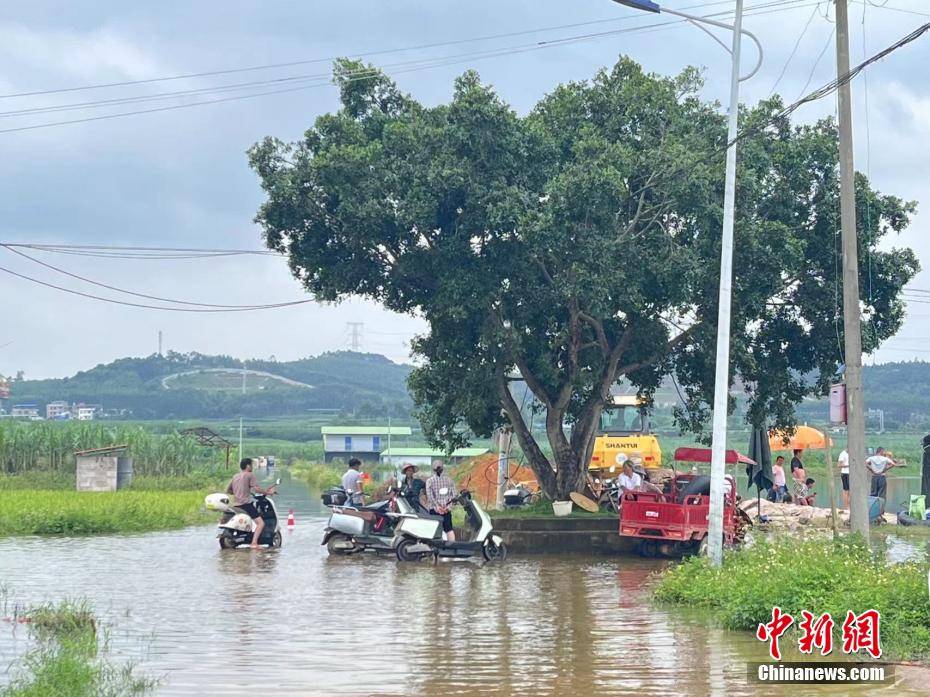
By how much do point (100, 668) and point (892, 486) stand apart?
53885 millimetres

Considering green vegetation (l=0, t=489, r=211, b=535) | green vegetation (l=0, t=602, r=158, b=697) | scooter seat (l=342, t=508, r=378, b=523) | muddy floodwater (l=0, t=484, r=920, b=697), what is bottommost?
muddy floodwater (l=0, t=484, r=920, b=697)

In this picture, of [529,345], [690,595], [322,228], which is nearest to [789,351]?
[529,345]

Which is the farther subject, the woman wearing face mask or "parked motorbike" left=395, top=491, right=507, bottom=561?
the woman wearing face mask

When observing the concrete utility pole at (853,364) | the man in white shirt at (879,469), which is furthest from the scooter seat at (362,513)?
the man in white shirt at (879,469)

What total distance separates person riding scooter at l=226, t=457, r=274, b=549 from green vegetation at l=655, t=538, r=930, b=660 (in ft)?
32.8

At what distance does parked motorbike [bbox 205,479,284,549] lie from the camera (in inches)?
979

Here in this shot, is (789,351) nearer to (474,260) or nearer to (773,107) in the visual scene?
(773,107)

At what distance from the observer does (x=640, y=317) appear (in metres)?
26.5

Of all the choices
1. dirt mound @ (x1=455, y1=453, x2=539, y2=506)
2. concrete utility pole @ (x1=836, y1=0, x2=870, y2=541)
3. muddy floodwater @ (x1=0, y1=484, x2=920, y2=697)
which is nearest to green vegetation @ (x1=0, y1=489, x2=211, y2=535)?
muddy floodwater @ (x1=0, y1=484, x2=920, y2=697)

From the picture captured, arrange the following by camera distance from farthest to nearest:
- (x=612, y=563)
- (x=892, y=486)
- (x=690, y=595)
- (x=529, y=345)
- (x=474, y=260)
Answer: (x=892, y=486) → (x=529, y=345) → (x=474, y=260) → (x=612, y=563) → (x=690, y=595)

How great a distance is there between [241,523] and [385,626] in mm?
10834

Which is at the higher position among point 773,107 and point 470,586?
point 773,107

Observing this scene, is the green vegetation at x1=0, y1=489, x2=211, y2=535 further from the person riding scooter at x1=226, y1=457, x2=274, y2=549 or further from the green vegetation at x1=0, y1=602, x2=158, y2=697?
the green vegetation at x1=0, y1=602, x2=158, y2=697

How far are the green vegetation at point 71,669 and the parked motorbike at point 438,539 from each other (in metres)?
9.85
